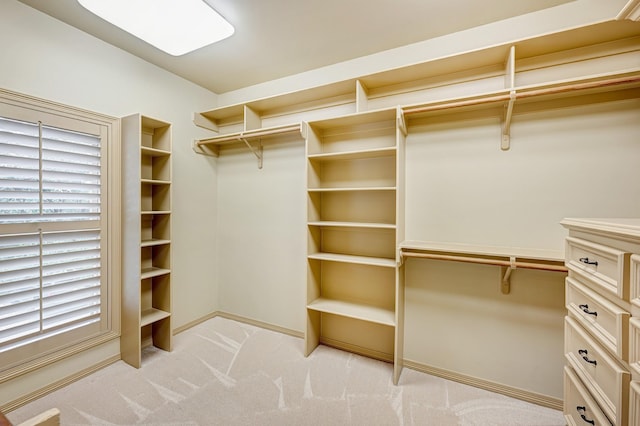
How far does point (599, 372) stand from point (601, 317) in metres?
0.23

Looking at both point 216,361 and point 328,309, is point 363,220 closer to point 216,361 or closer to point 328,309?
point 328,309

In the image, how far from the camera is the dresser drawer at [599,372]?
923 millimetres

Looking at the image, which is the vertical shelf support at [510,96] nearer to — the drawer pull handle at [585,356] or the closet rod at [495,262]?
the closet rod at [495,262]

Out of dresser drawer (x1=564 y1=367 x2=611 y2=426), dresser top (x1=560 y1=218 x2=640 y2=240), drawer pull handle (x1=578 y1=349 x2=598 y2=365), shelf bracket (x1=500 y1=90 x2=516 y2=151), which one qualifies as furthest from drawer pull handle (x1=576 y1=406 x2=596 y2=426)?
shelf bracket (x1=500 y1=90 x2=516 y2=151)

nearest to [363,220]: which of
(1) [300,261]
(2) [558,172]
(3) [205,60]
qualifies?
(1) [300,261]

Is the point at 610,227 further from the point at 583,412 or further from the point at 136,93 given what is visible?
the point at 136,93

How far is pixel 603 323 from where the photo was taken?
1052mm

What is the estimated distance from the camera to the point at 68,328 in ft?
6.59

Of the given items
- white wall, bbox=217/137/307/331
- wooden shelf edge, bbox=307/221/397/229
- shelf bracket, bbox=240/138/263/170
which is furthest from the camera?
shelf bracket, bbox=240/138/263/170

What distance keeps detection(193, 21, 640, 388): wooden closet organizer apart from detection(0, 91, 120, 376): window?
44.1 inches

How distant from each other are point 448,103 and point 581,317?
4.78 feet

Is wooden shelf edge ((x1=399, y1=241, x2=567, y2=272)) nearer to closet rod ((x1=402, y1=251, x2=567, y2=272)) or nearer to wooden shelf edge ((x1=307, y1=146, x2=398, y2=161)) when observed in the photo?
closet rod ((x1=402, y1=251, x2=567, y2=272))

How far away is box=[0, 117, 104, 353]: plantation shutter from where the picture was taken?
174 cm

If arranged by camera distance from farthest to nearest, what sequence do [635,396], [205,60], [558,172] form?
[205,60] → [558,172] → [635,396]
